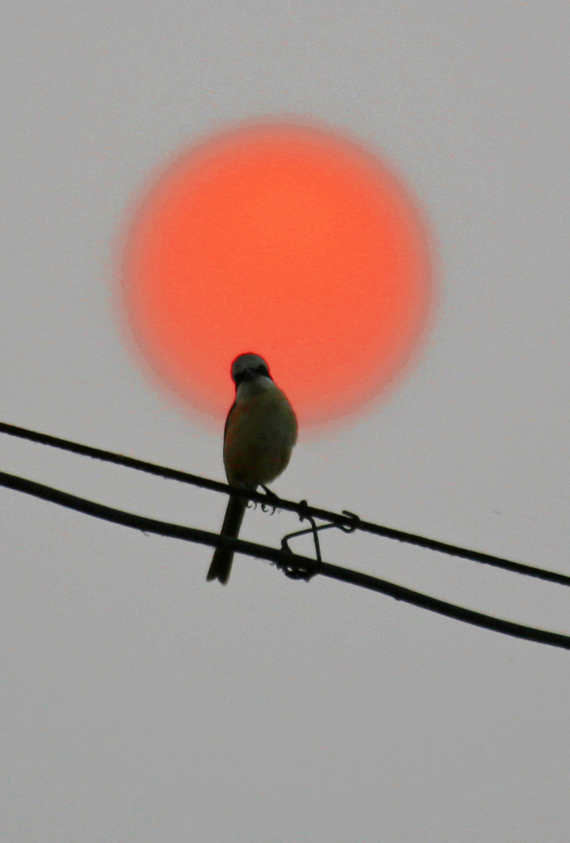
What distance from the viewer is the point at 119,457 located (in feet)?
12.5

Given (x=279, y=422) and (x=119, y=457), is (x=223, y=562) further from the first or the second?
(x=119, y=457)

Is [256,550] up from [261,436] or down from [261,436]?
down

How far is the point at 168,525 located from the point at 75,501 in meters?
0.37

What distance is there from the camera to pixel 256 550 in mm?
3900

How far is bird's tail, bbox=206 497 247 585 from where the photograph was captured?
7512 mm

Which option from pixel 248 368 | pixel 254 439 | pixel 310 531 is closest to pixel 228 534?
pixel 254 439

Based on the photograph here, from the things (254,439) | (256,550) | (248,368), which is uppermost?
(248,368)

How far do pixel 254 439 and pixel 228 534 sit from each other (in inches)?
35.5

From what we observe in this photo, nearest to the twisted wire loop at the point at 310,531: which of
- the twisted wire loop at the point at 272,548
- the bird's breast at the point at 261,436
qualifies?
the twisted wire loop at the point at 272,548

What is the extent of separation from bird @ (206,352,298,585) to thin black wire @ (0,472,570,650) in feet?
11.6

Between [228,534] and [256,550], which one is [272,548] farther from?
[228,534]

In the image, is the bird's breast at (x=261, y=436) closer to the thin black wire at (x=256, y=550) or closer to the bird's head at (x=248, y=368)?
the bird's head at (x=248, y=368)

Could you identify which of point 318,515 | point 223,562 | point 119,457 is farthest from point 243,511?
point 119,457

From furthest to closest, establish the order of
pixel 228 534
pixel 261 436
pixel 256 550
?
pixel 228 534, pixel 261 436, pixel 256 550
